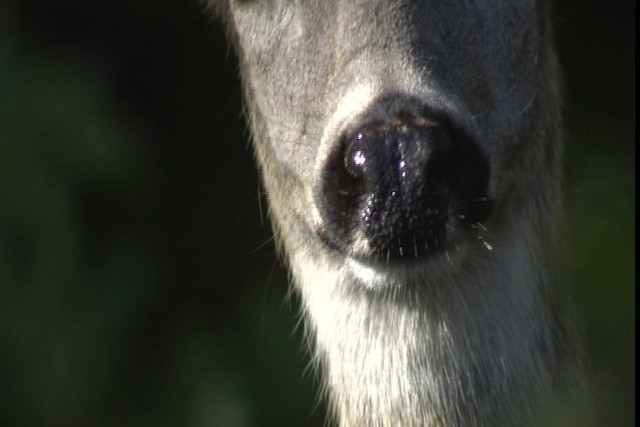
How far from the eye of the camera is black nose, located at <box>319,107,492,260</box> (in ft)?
11.5

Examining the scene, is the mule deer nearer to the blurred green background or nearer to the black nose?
the black nose

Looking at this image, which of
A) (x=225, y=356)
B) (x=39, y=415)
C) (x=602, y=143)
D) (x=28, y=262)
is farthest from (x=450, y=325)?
(x=28, y=262)

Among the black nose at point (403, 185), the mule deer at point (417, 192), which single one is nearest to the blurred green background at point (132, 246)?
the mule deer at point (417, 192)

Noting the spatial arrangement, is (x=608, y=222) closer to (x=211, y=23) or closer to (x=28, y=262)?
(x=28, y=262)

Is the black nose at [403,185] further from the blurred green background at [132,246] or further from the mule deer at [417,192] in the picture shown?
the blurred green background at [132,246]

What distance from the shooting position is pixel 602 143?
12.5 feet

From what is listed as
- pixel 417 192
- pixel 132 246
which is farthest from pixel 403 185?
pixel 132 246

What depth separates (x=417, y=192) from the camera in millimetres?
3525

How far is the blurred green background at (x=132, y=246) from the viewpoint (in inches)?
112

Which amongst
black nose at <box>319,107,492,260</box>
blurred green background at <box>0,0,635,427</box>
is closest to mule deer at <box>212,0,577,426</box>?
black nose at <box>319,107,492,260</box>

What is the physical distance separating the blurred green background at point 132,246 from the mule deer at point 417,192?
0.72ft

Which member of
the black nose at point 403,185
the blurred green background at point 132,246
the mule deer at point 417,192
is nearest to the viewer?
the blurred green background at point 132,246

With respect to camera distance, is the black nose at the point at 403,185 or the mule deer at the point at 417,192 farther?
the mule deer at the point at 417,192

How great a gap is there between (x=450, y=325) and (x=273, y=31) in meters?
1.14
